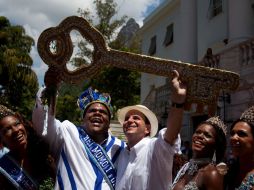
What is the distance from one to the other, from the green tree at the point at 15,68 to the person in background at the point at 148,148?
41.7 feet

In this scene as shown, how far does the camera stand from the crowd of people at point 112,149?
3105 mm

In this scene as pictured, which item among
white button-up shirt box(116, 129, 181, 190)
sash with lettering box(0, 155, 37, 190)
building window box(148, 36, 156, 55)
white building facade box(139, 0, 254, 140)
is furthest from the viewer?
building window box(148, 36, 156, 55)

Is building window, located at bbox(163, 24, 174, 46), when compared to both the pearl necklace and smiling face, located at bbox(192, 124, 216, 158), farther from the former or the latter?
the pearl necklace

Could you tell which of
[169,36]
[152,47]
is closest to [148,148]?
[169,36]

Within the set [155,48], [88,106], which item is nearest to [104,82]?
[155,48]

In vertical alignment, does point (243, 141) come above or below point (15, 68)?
below

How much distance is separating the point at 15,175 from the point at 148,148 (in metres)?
1.08

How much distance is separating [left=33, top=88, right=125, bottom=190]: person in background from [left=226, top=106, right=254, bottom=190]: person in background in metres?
1.00

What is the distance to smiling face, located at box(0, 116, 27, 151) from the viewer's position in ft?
11.5

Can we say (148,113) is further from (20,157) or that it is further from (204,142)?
(20,157)

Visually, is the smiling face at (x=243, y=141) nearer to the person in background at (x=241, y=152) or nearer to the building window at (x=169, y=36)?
the person in background at (x=241, y=152)

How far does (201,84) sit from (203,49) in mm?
13273

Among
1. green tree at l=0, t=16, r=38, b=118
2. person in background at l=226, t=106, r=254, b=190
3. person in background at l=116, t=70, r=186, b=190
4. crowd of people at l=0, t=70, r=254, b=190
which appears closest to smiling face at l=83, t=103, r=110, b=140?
crowd of people at l=0, t=70, r=254, b=190

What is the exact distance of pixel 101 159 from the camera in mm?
3584
